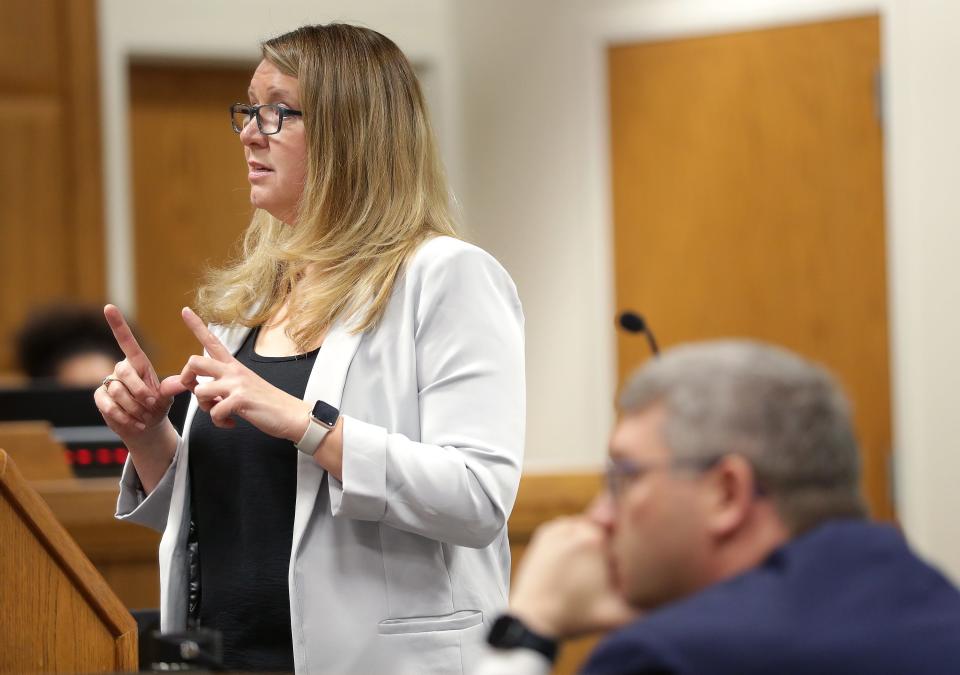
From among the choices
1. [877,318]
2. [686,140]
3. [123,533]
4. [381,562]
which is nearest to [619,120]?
[686,140]

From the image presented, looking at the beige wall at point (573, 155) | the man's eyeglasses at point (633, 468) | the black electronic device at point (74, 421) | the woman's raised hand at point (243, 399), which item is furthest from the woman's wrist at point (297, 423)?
the beige wall at point (573, 155)

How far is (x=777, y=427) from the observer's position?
3.37ft

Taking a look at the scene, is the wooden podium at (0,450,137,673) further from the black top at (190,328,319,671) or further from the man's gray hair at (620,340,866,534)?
the man's gray hair at (620,340,866,534)

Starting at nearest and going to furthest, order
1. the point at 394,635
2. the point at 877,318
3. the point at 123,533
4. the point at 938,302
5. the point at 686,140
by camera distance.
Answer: the point at 394,635, the point at 123,533, the point at 938,302, the point at 877,318, the point at 686,140

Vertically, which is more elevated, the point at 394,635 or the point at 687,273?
the point at 687,273

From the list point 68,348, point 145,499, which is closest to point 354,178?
point 145,499

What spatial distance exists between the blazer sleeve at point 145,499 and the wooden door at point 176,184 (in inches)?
126

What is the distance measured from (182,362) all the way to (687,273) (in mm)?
1889

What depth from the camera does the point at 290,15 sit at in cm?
503

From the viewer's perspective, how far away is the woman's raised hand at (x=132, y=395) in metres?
1.74

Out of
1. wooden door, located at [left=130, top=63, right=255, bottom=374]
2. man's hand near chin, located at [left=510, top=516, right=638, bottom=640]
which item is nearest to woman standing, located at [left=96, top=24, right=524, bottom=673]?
man's hand near chin, located at [left=510, top=516, right=638, bottom=640]

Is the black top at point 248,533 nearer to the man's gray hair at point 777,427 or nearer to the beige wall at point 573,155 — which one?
the man's gray hair at point 777,427

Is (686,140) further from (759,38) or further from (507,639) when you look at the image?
(507,639)

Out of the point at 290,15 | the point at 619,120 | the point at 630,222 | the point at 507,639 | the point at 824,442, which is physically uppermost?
the point at 290,15
